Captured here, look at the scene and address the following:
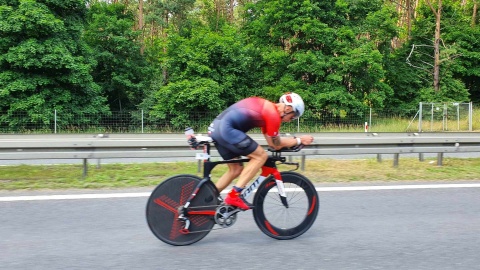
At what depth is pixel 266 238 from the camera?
488 cm

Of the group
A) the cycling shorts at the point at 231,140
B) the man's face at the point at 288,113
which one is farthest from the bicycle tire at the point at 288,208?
the man's face at the point at 288,113

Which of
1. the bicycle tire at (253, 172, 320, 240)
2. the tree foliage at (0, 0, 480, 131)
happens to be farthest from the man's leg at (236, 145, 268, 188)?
the tree foliage at (0, 0, 480, 131)

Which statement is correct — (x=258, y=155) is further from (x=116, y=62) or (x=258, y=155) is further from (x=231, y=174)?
(x=116, y=62)

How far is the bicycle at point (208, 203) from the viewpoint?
15.0ft

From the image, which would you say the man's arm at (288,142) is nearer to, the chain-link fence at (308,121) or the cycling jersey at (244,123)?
the cycling jersey at (244,123)

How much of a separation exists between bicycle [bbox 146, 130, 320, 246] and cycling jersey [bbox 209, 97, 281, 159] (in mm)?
200

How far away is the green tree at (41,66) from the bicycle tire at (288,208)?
809 inches

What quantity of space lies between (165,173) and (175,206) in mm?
3983

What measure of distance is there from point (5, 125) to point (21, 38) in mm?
5347

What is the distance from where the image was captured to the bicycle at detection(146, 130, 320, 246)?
457 cm

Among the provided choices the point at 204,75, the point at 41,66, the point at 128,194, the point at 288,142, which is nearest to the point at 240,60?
the point at 204,75

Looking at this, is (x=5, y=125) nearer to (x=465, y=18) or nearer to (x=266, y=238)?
(x=266, y=238)

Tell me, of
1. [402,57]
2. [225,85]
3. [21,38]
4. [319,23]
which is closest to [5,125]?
[21,38]

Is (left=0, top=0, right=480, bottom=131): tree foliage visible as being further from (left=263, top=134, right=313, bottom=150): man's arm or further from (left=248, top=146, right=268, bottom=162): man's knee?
(left=263, top=134, right=313, bottom=150): man's arm
